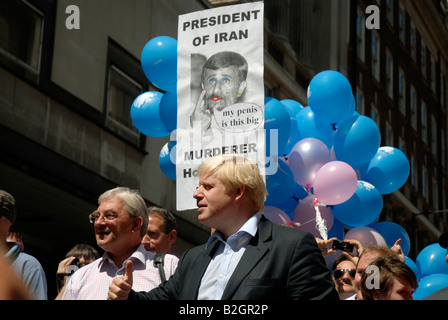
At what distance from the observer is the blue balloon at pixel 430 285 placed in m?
7.72

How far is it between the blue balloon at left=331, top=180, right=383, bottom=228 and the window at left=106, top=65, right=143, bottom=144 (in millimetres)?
7055

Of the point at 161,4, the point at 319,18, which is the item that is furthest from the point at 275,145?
the point at 319,18

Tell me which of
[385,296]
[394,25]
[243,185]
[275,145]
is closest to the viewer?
[243,185]

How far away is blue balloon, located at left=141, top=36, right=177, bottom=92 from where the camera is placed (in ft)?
27.8

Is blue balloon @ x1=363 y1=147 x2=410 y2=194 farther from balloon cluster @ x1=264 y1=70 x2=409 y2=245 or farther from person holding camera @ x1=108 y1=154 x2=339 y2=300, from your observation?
person holding camera @ x1=108 y1=154 x2=339 y2=300

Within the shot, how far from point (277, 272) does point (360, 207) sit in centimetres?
496

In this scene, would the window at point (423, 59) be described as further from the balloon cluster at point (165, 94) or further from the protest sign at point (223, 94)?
the protest sign at point (223, 94)

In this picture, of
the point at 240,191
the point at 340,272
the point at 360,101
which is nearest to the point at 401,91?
the point at 360,101

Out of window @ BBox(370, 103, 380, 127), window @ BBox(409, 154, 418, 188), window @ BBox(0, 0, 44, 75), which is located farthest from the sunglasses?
window @ BBox(409, 154, 418, 188)

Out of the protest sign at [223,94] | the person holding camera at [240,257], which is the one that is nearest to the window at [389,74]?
the protest sign at [223,94]

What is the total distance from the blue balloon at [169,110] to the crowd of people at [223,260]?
11.3ft
